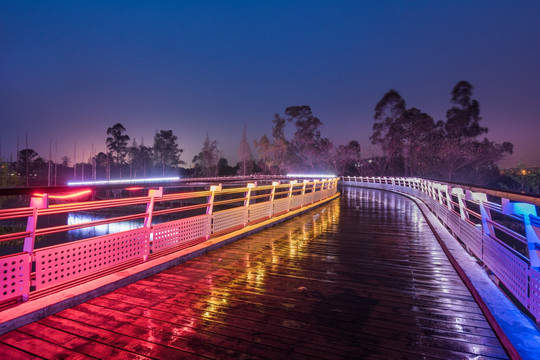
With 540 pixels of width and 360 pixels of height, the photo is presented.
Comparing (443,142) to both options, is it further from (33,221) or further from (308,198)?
(33,221)

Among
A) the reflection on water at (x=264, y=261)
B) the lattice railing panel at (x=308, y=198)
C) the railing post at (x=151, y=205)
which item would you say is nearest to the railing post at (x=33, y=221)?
the railing post at (x=151, y=205)

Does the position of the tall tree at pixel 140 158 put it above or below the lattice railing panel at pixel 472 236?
above

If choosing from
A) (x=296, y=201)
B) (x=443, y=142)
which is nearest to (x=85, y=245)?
(x=296, y=201)

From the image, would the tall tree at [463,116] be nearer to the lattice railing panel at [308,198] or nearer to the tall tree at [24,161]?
the lattice railing panel at [308,198]

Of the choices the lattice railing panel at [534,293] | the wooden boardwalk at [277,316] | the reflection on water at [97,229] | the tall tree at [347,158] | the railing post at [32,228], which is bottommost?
the reflection on water at [97,229]

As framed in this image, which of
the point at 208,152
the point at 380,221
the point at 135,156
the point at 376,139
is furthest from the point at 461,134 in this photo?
the point at 135,156

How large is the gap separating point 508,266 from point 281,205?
7.92 m

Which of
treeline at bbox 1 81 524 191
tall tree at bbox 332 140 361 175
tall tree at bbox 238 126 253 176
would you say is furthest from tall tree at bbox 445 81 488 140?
tall tree at bbox 238 126 253 176

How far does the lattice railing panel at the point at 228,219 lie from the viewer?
725 centimetres

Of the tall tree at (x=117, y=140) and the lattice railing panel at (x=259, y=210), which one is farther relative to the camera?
the tall tree at (x=117, y=140)

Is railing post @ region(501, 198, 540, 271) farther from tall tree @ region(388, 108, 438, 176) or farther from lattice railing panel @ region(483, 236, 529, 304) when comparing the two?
tall tree @ region(388, 108, 438, 176)

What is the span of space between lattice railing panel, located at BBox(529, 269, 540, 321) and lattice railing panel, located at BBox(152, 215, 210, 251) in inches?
196

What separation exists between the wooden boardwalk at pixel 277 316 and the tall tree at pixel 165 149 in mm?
104811

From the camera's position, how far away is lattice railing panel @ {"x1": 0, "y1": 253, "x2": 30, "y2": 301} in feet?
10.6
